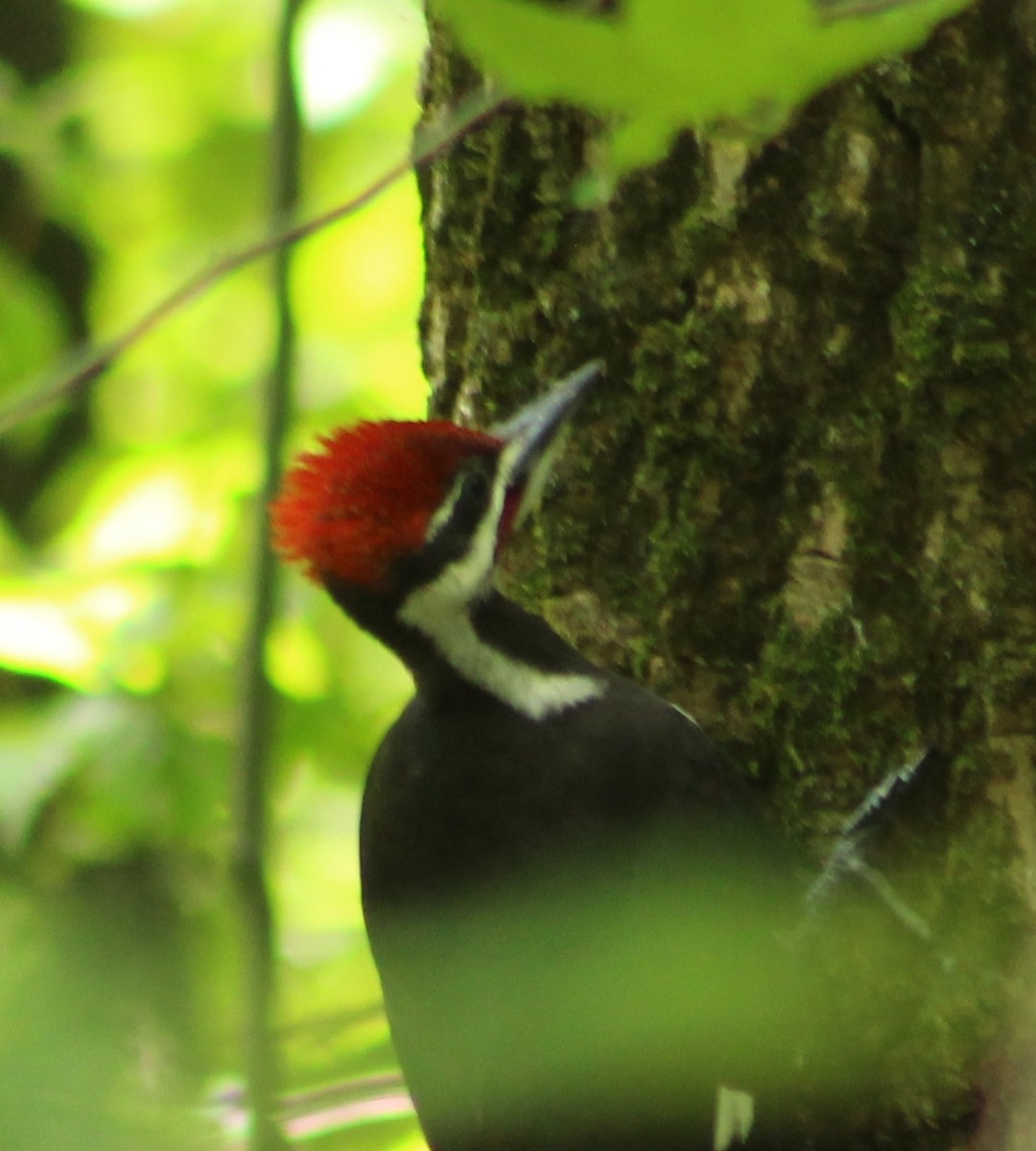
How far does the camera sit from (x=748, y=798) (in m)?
1.83

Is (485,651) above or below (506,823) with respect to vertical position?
above

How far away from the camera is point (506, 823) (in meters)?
1.74

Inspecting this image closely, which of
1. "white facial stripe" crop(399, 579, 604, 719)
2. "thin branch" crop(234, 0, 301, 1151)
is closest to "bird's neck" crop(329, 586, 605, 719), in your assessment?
"white facial stripe" crop(399, 579, 604, 719)

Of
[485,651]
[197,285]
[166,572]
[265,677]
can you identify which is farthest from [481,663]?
[197,285]

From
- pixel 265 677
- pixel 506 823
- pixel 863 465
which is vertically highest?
pixel 863 465

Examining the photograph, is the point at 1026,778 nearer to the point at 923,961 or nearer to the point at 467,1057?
the point at 923,961

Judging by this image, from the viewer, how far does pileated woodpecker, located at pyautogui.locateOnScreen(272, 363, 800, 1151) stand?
1.48 metres

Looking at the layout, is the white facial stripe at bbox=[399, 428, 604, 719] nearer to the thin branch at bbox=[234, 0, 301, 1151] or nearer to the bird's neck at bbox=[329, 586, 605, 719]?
the bird's neck at bbox=[329, 586, 605, 719]

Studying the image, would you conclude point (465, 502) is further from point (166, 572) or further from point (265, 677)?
point (166, 572)

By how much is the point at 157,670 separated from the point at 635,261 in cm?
79

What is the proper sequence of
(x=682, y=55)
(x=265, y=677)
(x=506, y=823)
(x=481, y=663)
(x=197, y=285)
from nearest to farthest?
(x=682, y=55) < (x=197, y=285) < (x=265, y=677) < (x=506, y=823) < (x=481, y=663)

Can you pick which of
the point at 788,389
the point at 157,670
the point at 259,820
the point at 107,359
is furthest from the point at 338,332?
the point at 107,359

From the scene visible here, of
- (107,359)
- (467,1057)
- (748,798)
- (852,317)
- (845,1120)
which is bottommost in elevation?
(845,1120)

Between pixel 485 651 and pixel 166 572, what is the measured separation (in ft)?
2.03
